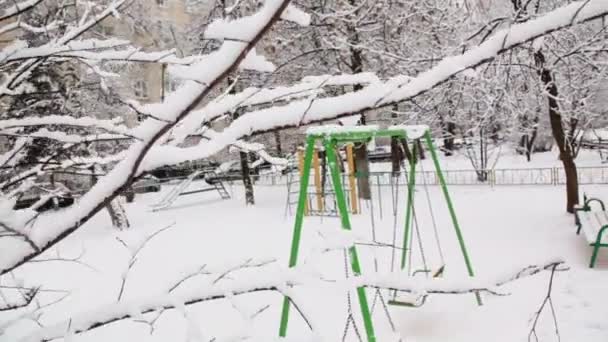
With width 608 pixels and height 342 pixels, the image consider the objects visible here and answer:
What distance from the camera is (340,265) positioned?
6551 millimetres

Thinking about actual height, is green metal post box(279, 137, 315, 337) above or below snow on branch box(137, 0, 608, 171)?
below

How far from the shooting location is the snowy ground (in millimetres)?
4289

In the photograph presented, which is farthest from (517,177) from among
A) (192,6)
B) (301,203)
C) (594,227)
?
(192,6)

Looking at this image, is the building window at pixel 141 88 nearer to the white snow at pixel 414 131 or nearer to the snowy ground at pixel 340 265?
the snowy ground at pixel 340 265

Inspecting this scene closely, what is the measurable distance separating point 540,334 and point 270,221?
6.80 metres

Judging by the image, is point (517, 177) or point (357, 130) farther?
point (517, 177)

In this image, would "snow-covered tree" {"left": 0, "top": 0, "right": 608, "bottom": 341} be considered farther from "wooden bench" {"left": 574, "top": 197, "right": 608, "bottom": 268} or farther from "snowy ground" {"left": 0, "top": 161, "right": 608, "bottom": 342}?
"wooden bench" {"left": 574, "top": 197, "right": 608, "bottom": 268}

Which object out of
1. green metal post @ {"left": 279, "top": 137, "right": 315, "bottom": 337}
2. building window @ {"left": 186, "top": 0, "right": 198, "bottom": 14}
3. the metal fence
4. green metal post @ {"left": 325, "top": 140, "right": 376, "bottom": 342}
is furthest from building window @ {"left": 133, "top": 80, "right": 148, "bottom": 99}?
green metal post @ {"left": 325, "top": 140, "right": 376, "bottom": 342}

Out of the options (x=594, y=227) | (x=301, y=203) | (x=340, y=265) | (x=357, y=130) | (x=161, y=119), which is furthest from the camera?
(x=340, y=265)

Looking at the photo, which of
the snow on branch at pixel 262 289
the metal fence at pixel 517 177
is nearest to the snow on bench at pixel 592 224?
the metal fence at pixel 517 177

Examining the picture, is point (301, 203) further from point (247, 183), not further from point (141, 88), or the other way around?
point (141, 88)

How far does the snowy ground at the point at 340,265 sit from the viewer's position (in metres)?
4.29

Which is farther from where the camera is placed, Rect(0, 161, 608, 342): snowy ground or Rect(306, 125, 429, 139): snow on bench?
Rect(0, 161, 608, 342): snowy ground

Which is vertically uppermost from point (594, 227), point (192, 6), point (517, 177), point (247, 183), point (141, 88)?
point (192, 6)
